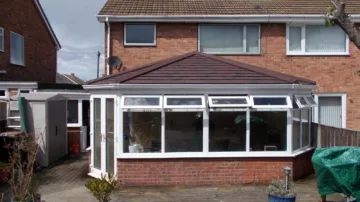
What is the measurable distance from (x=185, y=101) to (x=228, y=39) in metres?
5.70

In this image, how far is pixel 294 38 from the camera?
14891 millimetres

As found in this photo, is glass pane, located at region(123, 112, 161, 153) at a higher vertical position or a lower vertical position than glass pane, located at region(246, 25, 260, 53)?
lower

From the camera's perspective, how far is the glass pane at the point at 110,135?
10133 mm

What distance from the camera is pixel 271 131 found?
10.2m

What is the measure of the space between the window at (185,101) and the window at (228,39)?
5.27 m

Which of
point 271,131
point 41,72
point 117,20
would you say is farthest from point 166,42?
point 41,72

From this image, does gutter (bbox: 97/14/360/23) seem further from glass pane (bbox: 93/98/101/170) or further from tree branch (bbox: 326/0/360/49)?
tree branch (bbox: 326/0/360/49)

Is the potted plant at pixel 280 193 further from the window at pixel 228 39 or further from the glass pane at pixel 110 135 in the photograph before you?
the window at pixel 228 39

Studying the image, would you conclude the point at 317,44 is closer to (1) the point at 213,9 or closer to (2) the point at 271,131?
(1) the point at 213,9

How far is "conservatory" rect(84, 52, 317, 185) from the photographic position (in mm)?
9789

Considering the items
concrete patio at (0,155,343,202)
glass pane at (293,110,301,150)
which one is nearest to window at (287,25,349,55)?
glass pane at (293,110,301,150)

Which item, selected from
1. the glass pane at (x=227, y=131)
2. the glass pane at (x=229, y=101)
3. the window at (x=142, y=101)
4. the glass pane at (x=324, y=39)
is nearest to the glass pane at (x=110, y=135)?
the window at (x=142, y=101)

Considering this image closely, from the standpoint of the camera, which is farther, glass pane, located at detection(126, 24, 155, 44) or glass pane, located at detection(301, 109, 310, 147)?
glass pane, located at detection(126, 24, 155, 44)

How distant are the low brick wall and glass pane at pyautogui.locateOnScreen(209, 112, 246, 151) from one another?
329 mm
